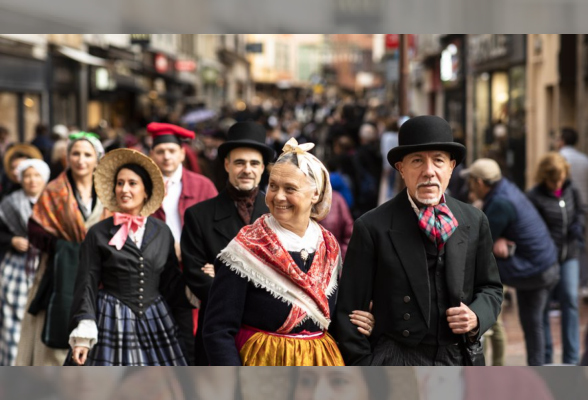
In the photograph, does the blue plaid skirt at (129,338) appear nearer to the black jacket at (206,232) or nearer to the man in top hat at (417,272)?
the black jacket at (206,232)

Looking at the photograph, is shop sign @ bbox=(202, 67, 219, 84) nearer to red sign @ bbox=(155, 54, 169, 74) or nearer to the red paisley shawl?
red sign @ bbox=(155, 54, 169, 74)

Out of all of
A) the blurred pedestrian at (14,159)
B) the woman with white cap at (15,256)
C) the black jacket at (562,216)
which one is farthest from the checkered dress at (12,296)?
the black jacket at (562,216)

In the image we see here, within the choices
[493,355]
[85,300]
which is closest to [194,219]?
[85,300]

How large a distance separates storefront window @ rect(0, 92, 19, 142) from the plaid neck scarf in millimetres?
20232

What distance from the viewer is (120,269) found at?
588 cm

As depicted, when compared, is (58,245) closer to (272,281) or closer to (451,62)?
(272,281)

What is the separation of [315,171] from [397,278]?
509 mm

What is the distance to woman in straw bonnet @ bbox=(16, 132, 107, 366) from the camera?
23.2 ft

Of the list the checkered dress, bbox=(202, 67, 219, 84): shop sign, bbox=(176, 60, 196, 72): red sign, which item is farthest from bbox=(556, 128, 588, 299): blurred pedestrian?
bbox=(202, 67, 219, 84): shop sign

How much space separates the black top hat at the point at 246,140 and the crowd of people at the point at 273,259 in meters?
0.01

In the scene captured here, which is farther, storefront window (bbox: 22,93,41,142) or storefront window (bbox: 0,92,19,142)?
storefront window (bbox: 22,93,41,142)

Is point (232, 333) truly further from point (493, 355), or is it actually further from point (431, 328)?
point (493, 355)

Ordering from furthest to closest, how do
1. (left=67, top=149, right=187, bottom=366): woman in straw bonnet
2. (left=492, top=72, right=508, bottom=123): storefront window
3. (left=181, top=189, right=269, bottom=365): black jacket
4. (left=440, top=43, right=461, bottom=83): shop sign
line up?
(left=492, top=72, right=508, bottom=123): storefront window < (left=440, top=43, right=461, bottom=83): shop sign < (left=181, top=189, right=269, bottom=365): black jacket < (left=67, top=149, right=187, bottom=366): woman in straw bonnet

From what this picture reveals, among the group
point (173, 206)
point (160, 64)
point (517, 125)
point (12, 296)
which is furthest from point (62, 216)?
point (160, 64)
